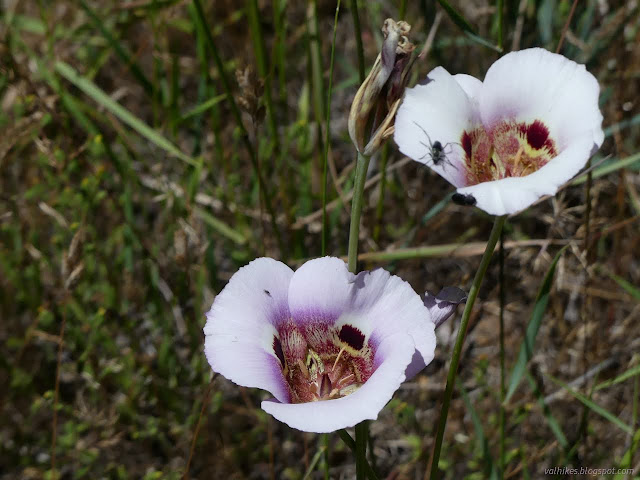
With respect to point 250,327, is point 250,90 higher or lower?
higher

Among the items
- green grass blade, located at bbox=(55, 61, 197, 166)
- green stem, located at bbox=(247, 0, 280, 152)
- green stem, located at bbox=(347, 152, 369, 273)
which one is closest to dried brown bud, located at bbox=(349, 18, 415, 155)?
green stem, located at bbox=(347, 152, 369, 273)

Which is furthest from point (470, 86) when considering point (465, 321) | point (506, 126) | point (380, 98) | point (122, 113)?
point (122, 113)

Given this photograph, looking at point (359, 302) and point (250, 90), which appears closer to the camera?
point (359, 302)

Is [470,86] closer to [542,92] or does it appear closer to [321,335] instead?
[542,92]

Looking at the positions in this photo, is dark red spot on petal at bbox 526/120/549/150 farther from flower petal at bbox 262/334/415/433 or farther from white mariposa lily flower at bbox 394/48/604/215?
flower petal at bbox 262/334/415/433

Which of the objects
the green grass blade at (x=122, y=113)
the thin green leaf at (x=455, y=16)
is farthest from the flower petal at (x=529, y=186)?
the green grass blade at (x=122, y=113)

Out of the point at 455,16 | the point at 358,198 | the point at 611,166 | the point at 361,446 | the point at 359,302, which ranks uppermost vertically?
the point at 455,16

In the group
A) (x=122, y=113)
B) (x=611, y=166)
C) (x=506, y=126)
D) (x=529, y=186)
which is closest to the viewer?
(x=529, y=186)

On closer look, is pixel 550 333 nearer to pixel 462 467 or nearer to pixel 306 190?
pixel 462 467
